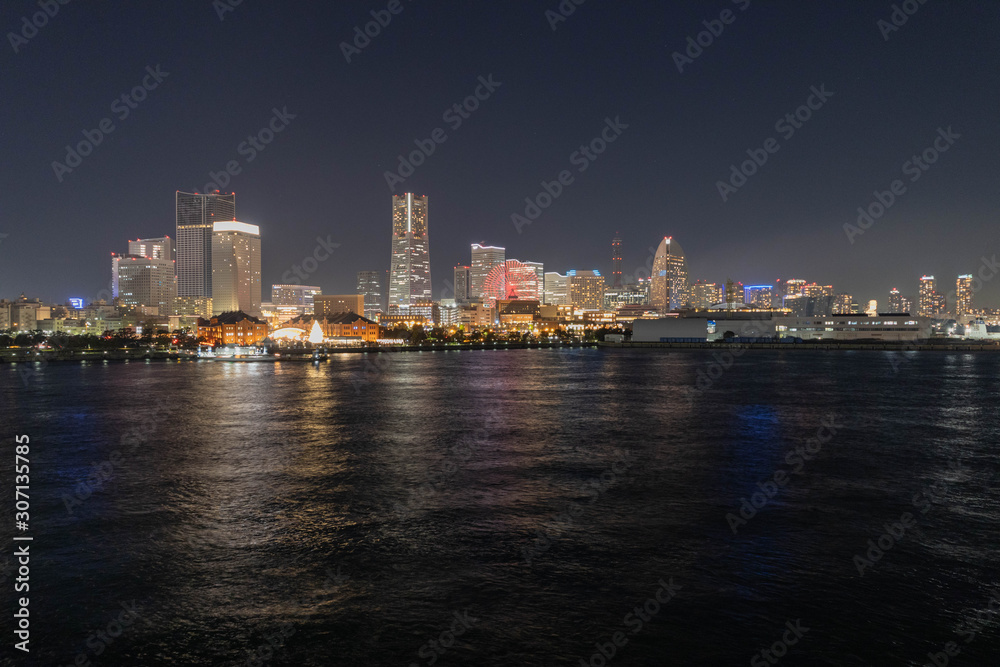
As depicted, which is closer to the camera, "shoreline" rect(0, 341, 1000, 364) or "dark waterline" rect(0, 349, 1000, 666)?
"dark waterline" rect(0, 349, 1000, 666)

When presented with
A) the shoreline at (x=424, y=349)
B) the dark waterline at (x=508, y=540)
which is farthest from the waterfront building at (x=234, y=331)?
the dark waterline at (x=508, y=540)

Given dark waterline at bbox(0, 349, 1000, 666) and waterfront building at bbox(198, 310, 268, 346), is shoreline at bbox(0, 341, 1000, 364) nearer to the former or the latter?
waterfront building at bbox(198, 310, 268, 346)

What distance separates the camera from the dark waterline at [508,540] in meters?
7.36

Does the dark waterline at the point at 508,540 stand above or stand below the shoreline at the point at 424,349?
below

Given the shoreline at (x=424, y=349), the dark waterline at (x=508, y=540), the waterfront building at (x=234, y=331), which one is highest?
the waterfront building at (x=234, y=331)

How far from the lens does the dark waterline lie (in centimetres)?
736

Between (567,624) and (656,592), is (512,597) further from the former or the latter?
(656,592)

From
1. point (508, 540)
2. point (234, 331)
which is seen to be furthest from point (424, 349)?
point (508, 540)

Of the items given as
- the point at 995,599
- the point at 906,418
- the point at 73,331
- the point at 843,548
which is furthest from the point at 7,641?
the point at 73,331

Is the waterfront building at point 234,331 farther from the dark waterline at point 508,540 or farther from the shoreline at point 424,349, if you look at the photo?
the dark waterline at point 508,540

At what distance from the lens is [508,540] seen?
10.4m

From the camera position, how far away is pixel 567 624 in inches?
299

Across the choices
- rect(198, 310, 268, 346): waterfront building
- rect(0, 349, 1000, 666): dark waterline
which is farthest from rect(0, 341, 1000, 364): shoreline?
rect(0, 349, 1000, 666): dark waterline

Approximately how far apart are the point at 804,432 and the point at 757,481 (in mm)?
8634
